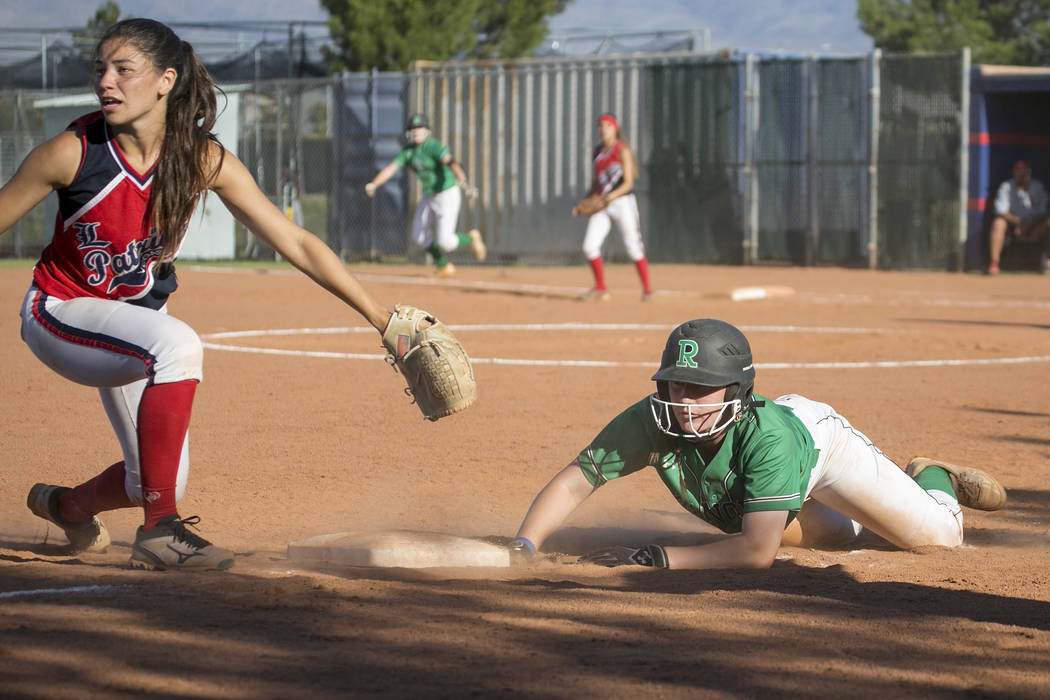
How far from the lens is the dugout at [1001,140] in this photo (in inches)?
861

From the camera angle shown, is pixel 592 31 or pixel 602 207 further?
pixel 592 31

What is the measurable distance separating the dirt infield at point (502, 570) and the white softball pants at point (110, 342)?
25.5 inches

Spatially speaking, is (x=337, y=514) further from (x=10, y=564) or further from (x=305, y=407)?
(x=305, y=407)

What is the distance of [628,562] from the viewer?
4.70m

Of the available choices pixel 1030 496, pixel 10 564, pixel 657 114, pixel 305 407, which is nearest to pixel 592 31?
pixel 657 114

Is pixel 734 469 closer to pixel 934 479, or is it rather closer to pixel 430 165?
pixel 934 479

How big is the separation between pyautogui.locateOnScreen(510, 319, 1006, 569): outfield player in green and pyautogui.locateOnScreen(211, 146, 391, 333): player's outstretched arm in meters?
0.97

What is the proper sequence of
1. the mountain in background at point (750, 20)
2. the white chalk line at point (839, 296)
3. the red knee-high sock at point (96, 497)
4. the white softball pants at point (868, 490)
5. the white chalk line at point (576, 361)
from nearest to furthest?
the red knee-high sock at point (96, 497)
the white softball pants at point (868, 490)
the white chalk line at point (576, 361)
the white chalk line at point (839, 296)
the mountain in background at point (750, 20)

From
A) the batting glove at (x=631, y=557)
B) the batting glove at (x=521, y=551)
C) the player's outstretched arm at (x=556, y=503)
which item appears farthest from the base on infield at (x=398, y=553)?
the batting glove at (x=631, y=557)

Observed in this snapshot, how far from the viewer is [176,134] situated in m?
4.29

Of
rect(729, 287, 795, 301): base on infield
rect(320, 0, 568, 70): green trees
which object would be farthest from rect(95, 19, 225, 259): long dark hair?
rect(320, 0, 568, 70): green trees

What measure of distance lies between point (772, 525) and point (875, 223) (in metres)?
19.1

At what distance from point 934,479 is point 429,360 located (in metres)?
2.47

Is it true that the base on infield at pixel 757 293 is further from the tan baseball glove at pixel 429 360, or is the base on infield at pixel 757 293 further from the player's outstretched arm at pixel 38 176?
the player's outstretched arm at pixel 38 176
